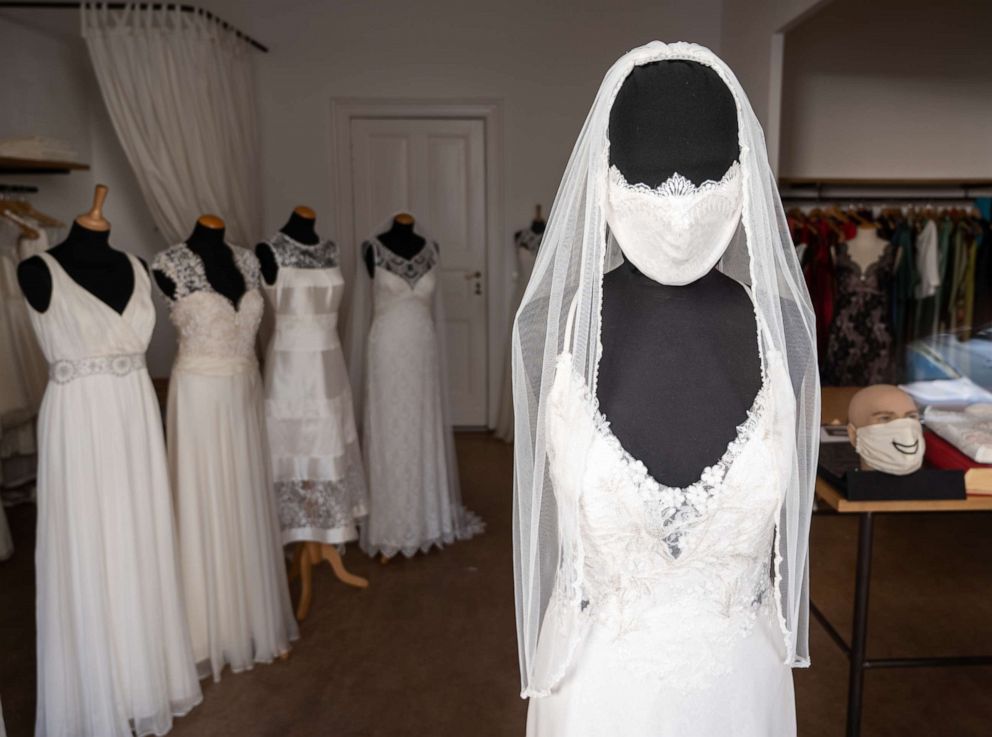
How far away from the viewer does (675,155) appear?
108cm

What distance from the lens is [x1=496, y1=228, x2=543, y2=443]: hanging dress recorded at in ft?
17.5

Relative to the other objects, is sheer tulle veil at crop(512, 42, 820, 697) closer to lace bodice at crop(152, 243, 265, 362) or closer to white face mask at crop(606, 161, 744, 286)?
white face mask at crop(606, 161, 744, 286)

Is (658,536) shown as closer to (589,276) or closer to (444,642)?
(589,276)

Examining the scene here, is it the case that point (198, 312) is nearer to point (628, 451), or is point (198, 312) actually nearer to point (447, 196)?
point (628, 451)

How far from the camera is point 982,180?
473 cm

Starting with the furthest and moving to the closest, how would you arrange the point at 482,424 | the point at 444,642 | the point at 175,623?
the point at 482,424, the point at 444,642, the point at 175,623

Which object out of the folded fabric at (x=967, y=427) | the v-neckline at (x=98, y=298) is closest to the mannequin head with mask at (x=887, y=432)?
the folded fabric at (x=967, y=427)

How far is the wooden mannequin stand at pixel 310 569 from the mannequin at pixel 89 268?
1.25 m

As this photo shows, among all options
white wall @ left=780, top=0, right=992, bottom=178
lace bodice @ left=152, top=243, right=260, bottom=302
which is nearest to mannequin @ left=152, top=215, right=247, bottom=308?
lace bodice @ left=152, top=243, right=260, bottom=302

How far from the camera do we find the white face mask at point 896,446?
1.87 metres

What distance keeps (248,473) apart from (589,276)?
180 centimetres

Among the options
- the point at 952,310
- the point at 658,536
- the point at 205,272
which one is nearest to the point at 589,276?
the point at 658,536

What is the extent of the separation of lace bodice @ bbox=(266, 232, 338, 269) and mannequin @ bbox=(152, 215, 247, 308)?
0.27m

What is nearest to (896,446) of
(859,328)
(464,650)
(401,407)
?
(464,650)
